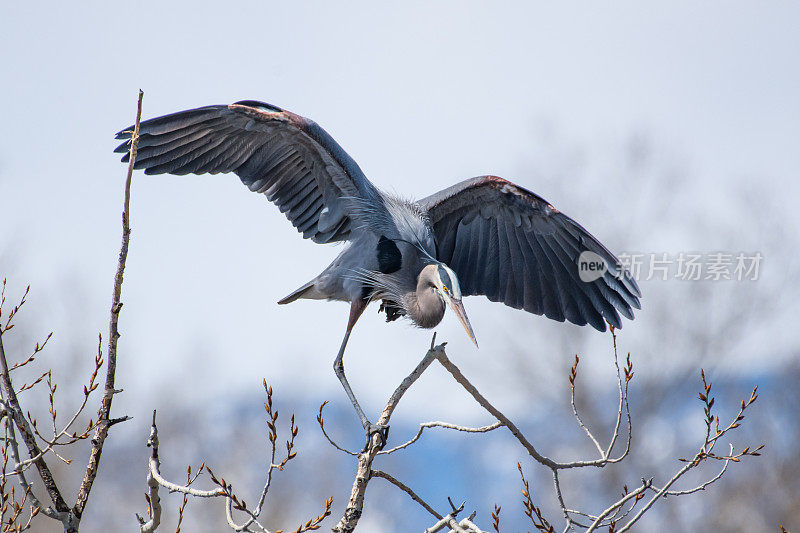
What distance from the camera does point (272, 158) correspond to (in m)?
6.12

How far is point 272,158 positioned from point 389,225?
3.25 ft

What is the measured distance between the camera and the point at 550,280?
6820 millimetres

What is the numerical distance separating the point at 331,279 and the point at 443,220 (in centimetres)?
121

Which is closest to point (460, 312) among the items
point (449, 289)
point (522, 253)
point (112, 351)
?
point (449, 289)

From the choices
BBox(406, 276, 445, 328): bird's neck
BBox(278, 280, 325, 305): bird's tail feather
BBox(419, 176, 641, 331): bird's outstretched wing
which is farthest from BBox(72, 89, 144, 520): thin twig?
BBox(419, 176, 641, 331): bird's outstretched wing

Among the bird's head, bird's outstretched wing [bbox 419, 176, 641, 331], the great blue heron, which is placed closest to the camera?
the bird's head

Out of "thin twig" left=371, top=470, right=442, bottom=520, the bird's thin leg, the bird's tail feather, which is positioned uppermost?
the bird's tail feather

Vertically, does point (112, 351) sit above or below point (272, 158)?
below

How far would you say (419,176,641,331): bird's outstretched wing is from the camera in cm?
643

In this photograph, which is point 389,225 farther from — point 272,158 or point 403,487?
point 403,487

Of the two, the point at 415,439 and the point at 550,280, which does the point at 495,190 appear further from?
the point at 415,439

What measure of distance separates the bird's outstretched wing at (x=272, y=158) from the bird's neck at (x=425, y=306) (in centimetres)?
77

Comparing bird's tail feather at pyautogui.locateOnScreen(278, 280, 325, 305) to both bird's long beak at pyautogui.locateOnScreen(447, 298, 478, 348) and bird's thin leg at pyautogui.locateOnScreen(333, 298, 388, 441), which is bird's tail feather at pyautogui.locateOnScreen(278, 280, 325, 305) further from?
bird's long beak at pyautogui.locateOnScreen(447, 298, 478, 348)

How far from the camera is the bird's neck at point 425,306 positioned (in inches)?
224
